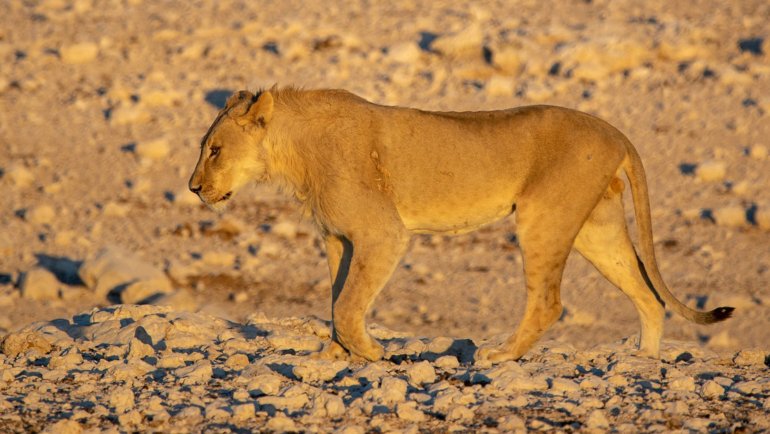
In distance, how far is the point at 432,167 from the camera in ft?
24.0

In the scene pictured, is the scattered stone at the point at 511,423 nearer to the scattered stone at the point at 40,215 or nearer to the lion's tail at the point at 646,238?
the lion's tail at the point at 646,238

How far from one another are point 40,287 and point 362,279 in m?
5.92

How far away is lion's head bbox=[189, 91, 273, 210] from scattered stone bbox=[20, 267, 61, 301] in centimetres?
494

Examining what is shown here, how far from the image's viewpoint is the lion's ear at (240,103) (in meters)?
7.43

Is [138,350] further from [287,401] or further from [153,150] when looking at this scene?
[153,150]

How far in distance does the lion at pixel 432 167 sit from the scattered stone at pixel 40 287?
16.2 ft

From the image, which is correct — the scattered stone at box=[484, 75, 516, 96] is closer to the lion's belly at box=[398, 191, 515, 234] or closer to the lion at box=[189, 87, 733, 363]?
the lion at box=[189, 87, 733, 363]

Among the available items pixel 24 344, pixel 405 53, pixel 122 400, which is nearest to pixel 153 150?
pixel 405 53

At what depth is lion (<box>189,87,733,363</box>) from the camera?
723cm

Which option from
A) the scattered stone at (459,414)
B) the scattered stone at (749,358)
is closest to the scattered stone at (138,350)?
the scattered stone at (459,414)

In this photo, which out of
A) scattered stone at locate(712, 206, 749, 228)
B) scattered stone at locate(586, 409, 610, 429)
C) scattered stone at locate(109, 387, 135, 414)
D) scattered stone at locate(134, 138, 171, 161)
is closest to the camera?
scattered stone at locate(586, 409, 610, 429)

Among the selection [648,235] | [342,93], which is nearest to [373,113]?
[342,93]

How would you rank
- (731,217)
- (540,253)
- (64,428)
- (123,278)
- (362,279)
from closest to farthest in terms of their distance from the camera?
(64,428), (362,279), (540,253), (123,278), (731,217)

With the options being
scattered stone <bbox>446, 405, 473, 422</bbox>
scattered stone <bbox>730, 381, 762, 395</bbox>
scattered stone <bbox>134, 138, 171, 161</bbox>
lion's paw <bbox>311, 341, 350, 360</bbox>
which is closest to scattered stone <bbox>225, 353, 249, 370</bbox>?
lion's paw <bbox>311, 341, 350, 360</bbox>
